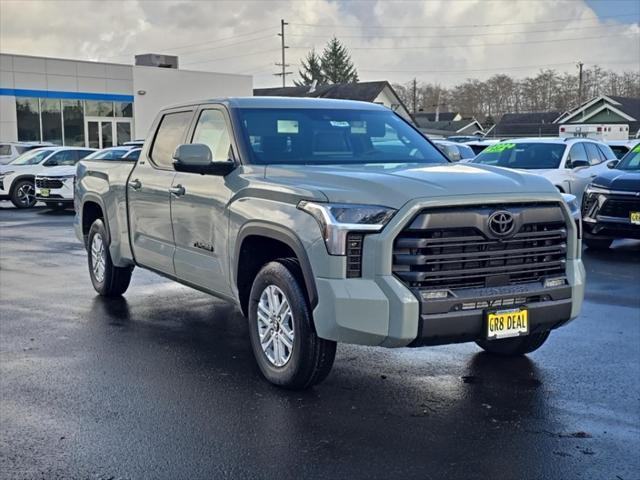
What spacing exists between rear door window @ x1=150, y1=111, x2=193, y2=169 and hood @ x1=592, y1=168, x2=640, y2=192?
737cm

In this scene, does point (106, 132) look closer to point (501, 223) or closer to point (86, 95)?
point (86, 95)

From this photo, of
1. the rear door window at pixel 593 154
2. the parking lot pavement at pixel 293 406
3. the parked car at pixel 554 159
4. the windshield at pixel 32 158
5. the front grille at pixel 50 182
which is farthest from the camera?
the windshield at pixel 32 158

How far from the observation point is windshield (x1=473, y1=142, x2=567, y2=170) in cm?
1439

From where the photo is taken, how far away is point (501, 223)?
475 cm

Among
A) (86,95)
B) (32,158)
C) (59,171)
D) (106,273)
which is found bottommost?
(106,273)

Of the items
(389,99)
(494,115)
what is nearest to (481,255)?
(389,99)

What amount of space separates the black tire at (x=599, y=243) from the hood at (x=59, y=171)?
12642 millimetres

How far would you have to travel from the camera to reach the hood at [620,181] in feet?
38.0

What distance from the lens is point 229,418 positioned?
15.8ft

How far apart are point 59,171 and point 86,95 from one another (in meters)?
20.9

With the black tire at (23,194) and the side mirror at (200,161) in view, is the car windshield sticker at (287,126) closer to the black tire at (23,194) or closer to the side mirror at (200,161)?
the side mirror at (200,161)

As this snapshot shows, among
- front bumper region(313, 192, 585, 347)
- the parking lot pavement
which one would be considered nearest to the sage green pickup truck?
front bumper region(313, 192, 585, 347)

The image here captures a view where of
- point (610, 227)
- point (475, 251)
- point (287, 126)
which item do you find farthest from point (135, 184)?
point (610, 227)

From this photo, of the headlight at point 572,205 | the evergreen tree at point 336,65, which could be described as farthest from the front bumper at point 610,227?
the evergreen tree at point 336,65
